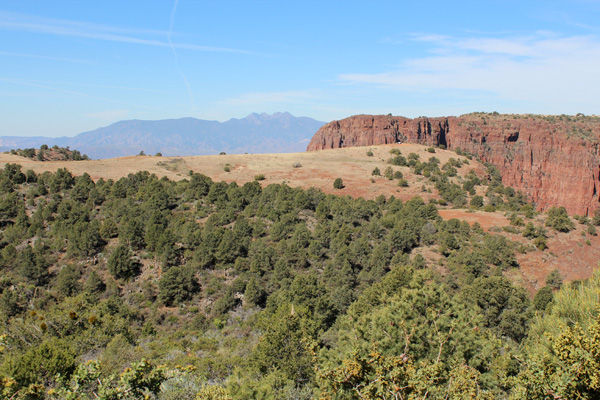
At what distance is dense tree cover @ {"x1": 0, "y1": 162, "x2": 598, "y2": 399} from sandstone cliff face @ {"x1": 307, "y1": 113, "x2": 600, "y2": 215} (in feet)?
209

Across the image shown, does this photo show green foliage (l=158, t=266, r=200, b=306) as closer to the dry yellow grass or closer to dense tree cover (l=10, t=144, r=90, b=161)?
the dry yellow grass

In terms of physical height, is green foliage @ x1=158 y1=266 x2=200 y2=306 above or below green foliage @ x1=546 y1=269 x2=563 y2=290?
above

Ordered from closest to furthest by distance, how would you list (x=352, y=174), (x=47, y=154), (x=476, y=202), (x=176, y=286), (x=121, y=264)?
(x=176, y=286), (x=121, y=264), (x=476, y=202), (x=47, y=154), (x=352, y=174)

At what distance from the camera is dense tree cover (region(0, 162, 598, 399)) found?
12836 mm

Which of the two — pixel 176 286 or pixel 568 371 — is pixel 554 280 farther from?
pixel 176 286

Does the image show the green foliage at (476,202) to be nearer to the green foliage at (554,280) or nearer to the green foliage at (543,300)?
the green foliage at (554,280)

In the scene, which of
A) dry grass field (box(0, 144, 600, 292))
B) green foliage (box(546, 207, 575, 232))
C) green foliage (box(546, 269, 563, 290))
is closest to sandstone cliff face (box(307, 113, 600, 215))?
dry grass field (box(0, 144, 600, 292))

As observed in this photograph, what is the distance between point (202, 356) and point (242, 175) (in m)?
50.5

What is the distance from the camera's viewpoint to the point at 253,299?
98.7 ft

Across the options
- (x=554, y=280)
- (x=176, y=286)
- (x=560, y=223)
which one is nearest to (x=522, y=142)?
(x=560, y=223)

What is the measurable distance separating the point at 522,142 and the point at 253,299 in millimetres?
100321

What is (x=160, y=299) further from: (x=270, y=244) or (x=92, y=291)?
(x=270, y=244)

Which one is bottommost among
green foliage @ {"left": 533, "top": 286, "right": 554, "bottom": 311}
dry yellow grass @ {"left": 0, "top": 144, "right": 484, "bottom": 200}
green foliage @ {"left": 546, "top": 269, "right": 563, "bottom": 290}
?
green foliage @ {"left": 546, "top": 269, "right": 563, "bottom": 290}

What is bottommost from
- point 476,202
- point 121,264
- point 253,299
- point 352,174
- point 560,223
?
point 253,299
